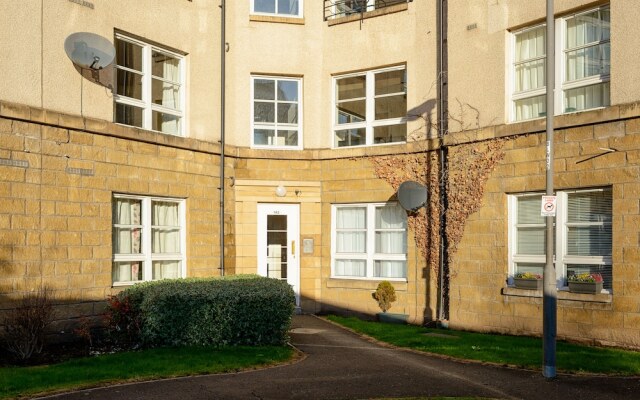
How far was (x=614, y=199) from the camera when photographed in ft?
40.5

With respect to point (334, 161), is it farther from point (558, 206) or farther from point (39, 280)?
point (39, 280)

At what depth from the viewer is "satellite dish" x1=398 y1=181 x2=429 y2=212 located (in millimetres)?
15734

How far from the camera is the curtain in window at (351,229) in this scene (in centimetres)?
1711

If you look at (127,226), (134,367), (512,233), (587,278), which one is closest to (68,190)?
Result: (127,226)

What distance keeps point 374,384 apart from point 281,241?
8.24 m

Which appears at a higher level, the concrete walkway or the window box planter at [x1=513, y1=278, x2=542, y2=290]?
the window box planter at [x1=513, y1=278, x2=542, y2=290]

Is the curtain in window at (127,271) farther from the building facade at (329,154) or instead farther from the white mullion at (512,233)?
the white mullion at (512,233)

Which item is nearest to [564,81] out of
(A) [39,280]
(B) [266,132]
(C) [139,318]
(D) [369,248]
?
(D) [369,248]

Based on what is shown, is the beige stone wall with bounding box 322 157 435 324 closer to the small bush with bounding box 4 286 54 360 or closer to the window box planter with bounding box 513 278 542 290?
the window box planter with bounding box 513 278 542 290

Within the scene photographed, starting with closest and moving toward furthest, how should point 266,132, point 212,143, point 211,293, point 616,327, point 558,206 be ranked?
point 211,293 < point 616,327 < point 558,206 < point 212,143 < point 266,132

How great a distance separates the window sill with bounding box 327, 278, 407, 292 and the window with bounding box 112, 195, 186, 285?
3761 millimetres

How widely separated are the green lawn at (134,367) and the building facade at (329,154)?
7.49 feet

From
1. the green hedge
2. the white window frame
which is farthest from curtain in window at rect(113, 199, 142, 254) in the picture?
the white window frame

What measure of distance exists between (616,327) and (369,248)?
6.12m
